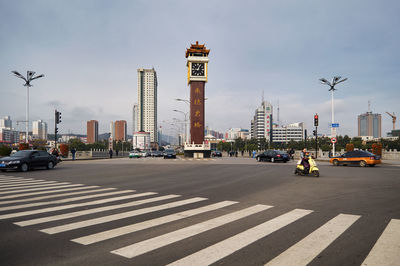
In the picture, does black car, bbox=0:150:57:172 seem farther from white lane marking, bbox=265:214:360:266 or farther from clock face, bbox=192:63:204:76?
clock face, bbox=192:63:204:76

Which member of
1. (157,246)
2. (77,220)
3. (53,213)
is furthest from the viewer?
(53,213)

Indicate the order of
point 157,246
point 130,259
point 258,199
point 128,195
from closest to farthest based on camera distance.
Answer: point 130,259
point 157,246
point 258,199
point 128,195

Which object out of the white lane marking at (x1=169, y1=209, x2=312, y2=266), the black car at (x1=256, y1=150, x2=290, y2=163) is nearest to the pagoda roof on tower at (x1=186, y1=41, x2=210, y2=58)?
the black car at (x1=256, y1=150, x2=290, y2=163)

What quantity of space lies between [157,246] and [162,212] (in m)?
2.30

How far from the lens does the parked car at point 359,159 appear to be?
22406 millimetres

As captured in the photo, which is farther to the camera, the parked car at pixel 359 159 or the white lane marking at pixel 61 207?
the parked car at pixel 359 159

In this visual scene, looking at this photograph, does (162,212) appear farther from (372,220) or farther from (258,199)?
(372,220)

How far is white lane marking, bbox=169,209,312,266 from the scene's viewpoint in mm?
3818

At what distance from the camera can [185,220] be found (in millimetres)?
5922

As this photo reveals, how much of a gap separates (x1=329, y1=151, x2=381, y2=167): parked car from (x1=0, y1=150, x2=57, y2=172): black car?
23467 millimetres

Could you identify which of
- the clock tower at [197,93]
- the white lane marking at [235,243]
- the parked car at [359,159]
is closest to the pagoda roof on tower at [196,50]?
the clock tower at [197,93]

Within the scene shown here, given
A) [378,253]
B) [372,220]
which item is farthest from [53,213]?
[372,220]

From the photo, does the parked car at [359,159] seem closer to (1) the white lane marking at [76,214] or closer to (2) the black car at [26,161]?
(1) the white lane marking at [76,214]

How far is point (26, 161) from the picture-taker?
1836cm
